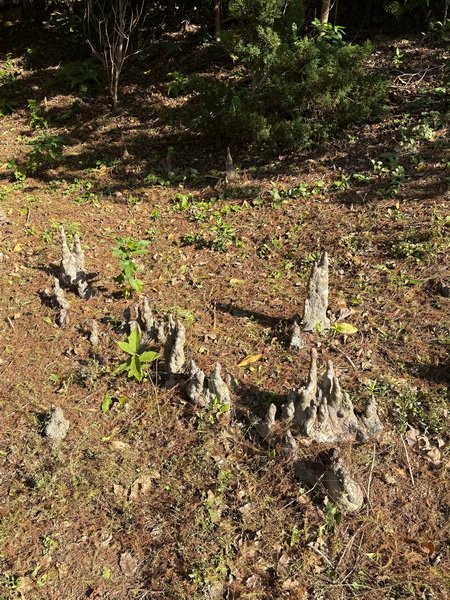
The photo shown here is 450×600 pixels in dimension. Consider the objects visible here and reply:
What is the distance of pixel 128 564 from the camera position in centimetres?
315

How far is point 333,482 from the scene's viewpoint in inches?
130

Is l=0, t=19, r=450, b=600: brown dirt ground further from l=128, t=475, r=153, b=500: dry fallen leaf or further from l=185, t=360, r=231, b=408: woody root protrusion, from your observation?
l=185, t=360, r=231, b=408: woody root protrusion

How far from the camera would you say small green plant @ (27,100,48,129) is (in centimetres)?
915

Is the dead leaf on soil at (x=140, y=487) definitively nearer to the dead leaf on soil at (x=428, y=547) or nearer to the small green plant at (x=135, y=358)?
the small green plant at (x=135, y=358)

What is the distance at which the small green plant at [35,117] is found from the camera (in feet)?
30.0

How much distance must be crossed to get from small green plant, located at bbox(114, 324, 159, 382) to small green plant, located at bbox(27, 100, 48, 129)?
6.46 metres

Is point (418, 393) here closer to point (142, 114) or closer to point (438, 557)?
point (438, 557)

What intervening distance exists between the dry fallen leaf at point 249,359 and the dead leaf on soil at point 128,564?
66.8 inches

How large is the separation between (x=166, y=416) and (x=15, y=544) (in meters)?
1.30

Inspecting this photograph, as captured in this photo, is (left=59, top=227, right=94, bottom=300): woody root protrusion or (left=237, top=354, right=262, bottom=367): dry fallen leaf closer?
(left=237, top=354, right=262, bottom=367): dry fallen leaf

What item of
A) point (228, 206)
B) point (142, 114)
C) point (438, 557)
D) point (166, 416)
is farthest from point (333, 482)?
point (142, 114)

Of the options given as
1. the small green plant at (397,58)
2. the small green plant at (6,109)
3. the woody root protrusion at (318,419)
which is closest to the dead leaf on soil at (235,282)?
the woody root protrusion at (318,419)

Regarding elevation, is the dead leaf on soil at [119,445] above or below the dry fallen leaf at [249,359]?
below

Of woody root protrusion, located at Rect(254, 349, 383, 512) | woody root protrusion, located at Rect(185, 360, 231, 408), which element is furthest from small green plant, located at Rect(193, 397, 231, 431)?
woody root protrusion, located at Rect(254, 349, 383, 512)
